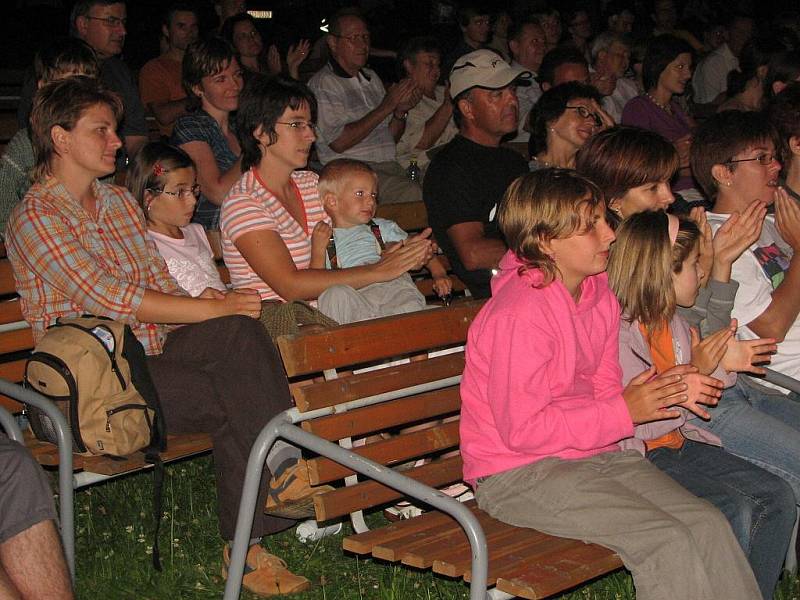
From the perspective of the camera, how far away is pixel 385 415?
3.99 meters

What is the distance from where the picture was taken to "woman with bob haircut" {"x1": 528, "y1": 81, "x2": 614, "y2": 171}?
5.90m

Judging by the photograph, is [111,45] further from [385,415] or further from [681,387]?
[681,387]

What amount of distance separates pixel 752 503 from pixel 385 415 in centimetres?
130

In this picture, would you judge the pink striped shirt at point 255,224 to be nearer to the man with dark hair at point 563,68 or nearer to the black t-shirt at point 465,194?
the black t-shirt at point 465,194

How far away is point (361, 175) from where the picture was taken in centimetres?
511

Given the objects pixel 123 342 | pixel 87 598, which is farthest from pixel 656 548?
pixel 87 598

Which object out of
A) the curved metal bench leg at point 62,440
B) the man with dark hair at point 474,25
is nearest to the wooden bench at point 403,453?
the curved metal bench leg at point 62,440

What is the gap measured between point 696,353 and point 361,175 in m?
1.81

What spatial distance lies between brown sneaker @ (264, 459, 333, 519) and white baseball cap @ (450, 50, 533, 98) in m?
2.64

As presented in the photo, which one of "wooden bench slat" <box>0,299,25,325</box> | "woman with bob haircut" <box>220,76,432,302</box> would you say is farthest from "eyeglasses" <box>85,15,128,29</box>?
"wooden bench slat" <box>0,299,25,325</box>

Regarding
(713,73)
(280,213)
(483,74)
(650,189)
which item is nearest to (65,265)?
(280,213)

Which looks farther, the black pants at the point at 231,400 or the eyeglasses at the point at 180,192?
the eyeglasses at the point at 180,192

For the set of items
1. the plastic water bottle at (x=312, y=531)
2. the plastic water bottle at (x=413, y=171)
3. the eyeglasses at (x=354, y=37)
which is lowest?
the plastic water bottle at (x=312, y=531)

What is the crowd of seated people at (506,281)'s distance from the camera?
3.52m
